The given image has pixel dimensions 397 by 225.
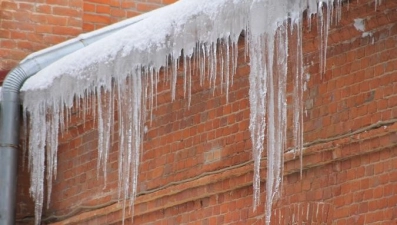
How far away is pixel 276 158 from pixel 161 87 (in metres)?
1.61

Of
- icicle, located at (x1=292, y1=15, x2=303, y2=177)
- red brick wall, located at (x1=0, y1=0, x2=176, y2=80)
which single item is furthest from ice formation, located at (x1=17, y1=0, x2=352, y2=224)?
→ red brick wall, located at (x1=0, y1=0, x2=176, y2=80)

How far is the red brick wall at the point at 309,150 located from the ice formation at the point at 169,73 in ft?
Answer: 0.34

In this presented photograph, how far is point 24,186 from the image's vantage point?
31.0 ft

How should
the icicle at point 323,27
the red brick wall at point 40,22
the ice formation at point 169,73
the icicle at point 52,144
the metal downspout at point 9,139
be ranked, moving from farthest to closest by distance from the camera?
the red brick wall at point 40,22 → the metal downspout at point 9,139 → the icicle at point 52,144 → the ice formation at point 169,73 → the icicle at point 323,27

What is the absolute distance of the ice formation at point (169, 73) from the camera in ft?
22.4

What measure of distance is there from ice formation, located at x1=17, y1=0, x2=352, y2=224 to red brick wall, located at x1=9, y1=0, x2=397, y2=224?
0.34 ft

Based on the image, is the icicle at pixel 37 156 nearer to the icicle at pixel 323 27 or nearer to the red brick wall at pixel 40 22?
the red brick wall at pixel 40 22

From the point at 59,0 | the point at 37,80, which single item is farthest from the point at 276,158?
the point at 59,0

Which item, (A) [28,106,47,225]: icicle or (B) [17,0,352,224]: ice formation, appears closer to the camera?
(B) [17,0,352,224]: ice formation

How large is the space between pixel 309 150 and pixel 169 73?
4.60 ft

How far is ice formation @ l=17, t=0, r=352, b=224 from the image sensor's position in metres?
6.84

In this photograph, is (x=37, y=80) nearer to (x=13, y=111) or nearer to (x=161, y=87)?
(x=13, y=111)

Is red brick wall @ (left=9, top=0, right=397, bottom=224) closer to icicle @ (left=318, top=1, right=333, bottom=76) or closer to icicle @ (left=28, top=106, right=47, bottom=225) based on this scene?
icicle @ (left=318, top=1, right=333, bottom=76)

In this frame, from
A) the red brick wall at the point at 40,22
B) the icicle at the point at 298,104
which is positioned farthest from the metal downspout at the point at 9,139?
the icicle at the point at 298,104
